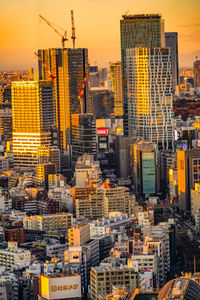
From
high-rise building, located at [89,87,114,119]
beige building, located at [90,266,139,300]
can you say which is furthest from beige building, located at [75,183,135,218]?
high-rise building, located at [89,87,114,119]

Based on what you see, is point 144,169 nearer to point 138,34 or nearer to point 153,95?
point 153,95

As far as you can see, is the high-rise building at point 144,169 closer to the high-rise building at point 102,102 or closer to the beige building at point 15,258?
the beige building at point 15,258

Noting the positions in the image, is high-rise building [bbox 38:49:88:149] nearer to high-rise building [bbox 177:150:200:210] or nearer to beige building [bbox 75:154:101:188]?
beige building [bbox 75:154:101:188]

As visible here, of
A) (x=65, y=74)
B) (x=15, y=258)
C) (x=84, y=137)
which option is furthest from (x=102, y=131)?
(x=15, y=258)

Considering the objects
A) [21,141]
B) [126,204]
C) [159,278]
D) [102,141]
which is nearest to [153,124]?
[102,141]

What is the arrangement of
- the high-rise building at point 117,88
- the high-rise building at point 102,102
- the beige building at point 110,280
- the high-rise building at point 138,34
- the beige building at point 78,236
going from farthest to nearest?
the high-rise building at point 102,102 < the high-rise building at point 117,88 < the high-rise building at point 138,34 < the beige building at point 78,236 < the beige building at point 110,280

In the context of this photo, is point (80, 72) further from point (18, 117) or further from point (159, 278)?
point (159, 278)

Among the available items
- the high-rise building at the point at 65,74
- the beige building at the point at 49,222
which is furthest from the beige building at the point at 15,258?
the high-rise building at the point at 65,74
